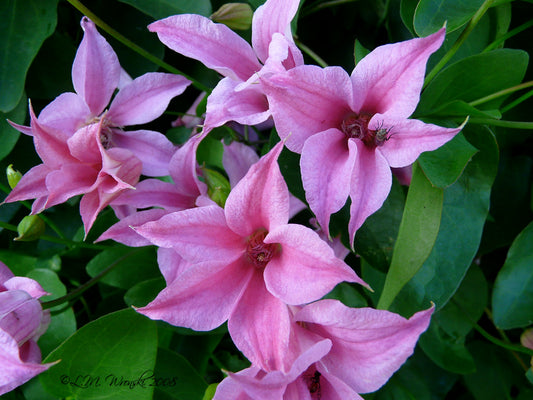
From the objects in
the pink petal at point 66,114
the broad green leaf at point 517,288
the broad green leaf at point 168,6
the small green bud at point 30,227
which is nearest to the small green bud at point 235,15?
the broad green leaf at point 168,6

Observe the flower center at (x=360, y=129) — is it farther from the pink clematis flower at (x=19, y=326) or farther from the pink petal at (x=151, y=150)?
the pink clematis flower at (x=19, y=326)

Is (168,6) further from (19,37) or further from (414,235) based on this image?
(414,235)

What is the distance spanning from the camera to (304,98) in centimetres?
37

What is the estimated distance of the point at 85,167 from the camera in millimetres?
438

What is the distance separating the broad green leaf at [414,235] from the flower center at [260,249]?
100mm

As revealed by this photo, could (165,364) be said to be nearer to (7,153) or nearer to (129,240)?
(129,240)

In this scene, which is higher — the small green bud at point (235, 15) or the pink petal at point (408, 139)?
the small green bud at point (235, 15)

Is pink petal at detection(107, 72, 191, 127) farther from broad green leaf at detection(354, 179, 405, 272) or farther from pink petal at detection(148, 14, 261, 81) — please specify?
broad green leaf at detection(354, 179, 405, 272)

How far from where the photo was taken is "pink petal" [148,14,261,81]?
16.1 inches

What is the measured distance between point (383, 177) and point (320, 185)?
5cm

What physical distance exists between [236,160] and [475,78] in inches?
9.4

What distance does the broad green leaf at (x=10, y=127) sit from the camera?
21.5 inches

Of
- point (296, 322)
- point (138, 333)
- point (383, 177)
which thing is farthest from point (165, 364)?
point (383, 177)

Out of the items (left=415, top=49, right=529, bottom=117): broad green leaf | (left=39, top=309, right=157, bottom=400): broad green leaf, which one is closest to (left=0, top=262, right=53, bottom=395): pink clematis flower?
(left=39, top=309, right=157, bottom=400): broad green leaf
